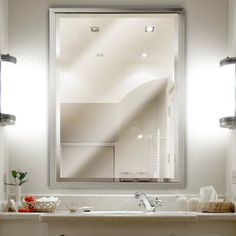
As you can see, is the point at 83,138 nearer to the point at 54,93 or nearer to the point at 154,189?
the point at 54,93

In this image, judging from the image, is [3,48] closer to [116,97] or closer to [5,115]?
[5,115]

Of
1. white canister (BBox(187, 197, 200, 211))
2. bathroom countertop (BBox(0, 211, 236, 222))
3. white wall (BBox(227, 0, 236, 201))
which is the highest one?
white wall (BBox(227, 0, 236, 201))

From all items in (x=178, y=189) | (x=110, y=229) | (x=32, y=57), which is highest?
(x=32, y=57)

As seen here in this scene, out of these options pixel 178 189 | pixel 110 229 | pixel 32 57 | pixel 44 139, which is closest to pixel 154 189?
pixel 178 189

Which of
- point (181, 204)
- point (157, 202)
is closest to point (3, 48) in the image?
point (157, 202)

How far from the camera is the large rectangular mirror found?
282cm

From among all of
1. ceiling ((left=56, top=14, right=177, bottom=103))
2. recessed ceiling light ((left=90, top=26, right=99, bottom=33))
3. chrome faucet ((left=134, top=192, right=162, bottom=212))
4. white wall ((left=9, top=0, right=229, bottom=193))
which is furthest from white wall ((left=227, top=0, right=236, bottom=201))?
recessed ceiling light ((left=90, top=26, right=99, bottom=33))

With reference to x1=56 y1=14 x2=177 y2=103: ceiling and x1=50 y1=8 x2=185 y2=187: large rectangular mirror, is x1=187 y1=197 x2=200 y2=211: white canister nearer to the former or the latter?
x1=50 y1=8 x2=185 y2=187: large rectangular mirror

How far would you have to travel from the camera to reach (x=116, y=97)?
285cm

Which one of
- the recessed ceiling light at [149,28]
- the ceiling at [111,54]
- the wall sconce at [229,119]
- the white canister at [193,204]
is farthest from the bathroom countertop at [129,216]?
the recessed ceiling light at [149,28]

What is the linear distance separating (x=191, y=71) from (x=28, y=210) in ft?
3.87

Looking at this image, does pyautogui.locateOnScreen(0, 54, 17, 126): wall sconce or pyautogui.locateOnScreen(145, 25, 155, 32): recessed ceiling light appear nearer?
pyautogui.locateOnScreen(0, 54, 17, 126): wall sconce

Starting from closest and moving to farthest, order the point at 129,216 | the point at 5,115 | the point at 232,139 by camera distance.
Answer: the point at 129,216, the point at 5,115, the point at 232,139

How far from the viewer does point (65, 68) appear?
288cm
